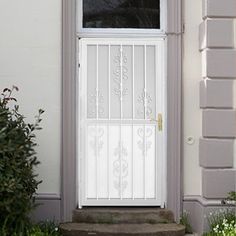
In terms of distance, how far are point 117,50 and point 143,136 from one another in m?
1.20

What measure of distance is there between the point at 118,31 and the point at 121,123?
1.23m

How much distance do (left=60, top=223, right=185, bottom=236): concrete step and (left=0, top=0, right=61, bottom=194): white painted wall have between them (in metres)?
0.62

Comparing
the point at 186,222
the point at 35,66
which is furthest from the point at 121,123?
the point at 186,222

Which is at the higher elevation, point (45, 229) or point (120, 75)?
point (120, 75)

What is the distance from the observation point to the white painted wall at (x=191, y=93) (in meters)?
7.46

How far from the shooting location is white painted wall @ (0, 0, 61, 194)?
7430 mm

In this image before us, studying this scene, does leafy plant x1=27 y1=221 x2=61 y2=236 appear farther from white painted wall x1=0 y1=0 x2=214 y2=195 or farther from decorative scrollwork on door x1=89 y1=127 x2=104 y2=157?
decorative scrollwork on door x1=89 y1=127 x2=104 y2=157

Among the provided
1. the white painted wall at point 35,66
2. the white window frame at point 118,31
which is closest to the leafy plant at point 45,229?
the white painted wall at point 35,66

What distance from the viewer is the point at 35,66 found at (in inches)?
293

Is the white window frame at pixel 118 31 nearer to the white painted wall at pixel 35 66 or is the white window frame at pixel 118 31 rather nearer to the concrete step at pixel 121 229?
the white painted wall at pixel 35 66

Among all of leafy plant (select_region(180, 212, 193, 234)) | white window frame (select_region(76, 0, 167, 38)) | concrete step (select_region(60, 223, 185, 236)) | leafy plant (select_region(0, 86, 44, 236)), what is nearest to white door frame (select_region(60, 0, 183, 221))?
leafy plant (select_region(180, 212, 193, 234))

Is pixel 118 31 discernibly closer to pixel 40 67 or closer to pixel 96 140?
pixel 40 67

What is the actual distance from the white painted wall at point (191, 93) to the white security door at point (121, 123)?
31 cm

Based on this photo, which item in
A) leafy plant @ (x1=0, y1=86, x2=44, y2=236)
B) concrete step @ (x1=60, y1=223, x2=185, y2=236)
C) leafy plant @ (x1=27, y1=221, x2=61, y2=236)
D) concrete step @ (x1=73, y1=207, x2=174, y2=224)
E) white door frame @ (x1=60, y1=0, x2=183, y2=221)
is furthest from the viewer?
white door frame @ (x1=60, y1=0, x2=183, y2=221)
